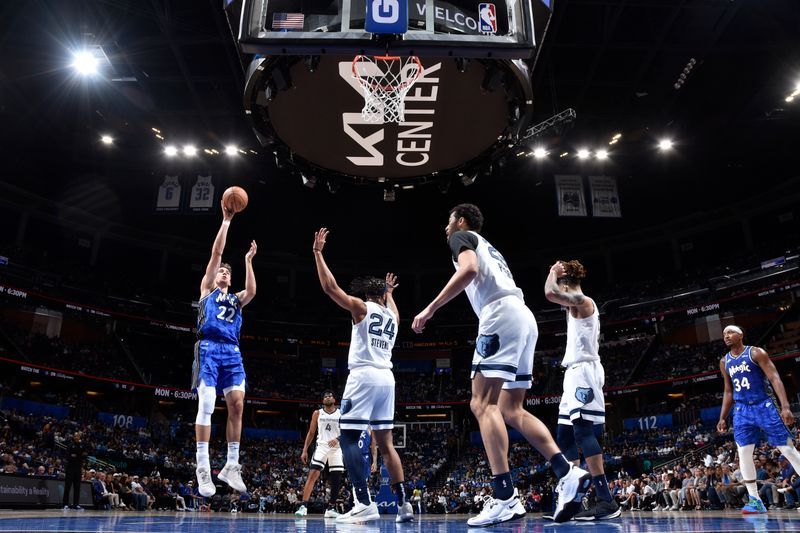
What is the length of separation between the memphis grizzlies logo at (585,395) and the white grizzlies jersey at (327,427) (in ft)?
18.2

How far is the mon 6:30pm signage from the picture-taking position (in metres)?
10.3

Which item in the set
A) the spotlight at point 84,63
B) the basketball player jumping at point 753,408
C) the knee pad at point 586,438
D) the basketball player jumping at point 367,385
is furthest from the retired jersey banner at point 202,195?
the knee pad at point 586,438

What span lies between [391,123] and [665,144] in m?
15.4

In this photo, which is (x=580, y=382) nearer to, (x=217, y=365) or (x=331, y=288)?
(x=331, y=288)

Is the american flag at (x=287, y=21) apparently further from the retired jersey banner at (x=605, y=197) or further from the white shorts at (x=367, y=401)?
the retired jersey banner at (x=605, y=197)

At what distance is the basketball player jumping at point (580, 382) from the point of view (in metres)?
5.29

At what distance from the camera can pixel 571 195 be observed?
73.3 ft

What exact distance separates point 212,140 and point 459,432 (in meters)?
20.6

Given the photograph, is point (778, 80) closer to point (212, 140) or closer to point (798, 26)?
point (798, 26)

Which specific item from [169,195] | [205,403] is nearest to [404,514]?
[205,403]

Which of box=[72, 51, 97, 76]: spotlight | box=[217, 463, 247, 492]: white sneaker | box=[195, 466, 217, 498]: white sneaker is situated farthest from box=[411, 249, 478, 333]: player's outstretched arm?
box=[72, 51, 97, 76]: spotlight

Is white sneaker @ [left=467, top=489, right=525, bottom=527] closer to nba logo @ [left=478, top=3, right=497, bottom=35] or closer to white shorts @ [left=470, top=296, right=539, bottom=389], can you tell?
white shorts @ [left=470, top=296, right=539, bottom=389]

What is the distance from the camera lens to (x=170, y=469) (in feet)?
75.5

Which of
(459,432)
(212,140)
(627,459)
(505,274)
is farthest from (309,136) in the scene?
(459,432)
